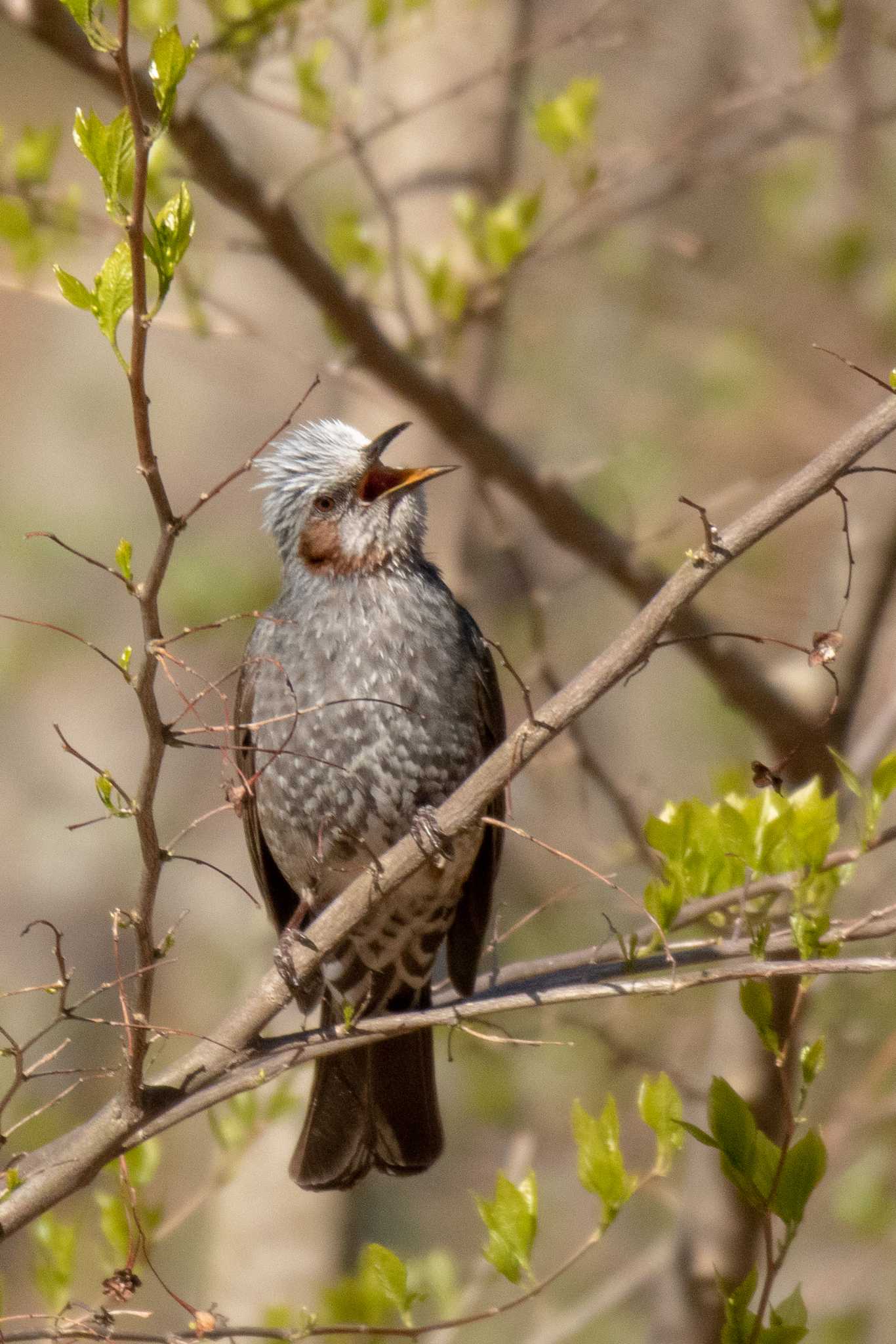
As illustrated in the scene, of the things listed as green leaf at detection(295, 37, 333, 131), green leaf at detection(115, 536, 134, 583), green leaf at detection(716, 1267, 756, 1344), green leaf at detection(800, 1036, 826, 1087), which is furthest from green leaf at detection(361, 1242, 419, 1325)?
green leaf at detection(295, 37, 333, 131)

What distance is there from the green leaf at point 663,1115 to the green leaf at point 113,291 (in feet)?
5.68

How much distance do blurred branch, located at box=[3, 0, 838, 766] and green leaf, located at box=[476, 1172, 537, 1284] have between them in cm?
183

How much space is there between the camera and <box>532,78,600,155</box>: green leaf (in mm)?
4789

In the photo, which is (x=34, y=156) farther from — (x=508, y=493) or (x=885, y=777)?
(x=885, y=777)

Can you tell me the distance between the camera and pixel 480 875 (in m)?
4.61

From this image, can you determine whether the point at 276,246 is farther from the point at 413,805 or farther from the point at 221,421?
the point at 221,421

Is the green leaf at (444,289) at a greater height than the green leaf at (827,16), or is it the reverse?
the green leaf at (827,16)

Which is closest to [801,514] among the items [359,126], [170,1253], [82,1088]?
[359,126]

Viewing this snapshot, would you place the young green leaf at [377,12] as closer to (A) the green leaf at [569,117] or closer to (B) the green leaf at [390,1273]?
(A) the green leaf at [569,117]

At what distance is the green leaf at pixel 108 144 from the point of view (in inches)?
87.5

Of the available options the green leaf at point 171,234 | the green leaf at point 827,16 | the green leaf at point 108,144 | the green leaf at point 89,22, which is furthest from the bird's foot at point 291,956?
the green leaf at point 827,16

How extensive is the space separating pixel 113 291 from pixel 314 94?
2.71 m

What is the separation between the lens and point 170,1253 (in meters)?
9.96

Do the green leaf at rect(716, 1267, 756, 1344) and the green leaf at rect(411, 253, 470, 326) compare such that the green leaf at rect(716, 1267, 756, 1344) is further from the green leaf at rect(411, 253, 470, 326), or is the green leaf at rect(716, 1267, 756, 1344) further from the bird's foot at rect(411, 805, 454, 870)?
the green leaf at rect(411, 253, 470, 326)
